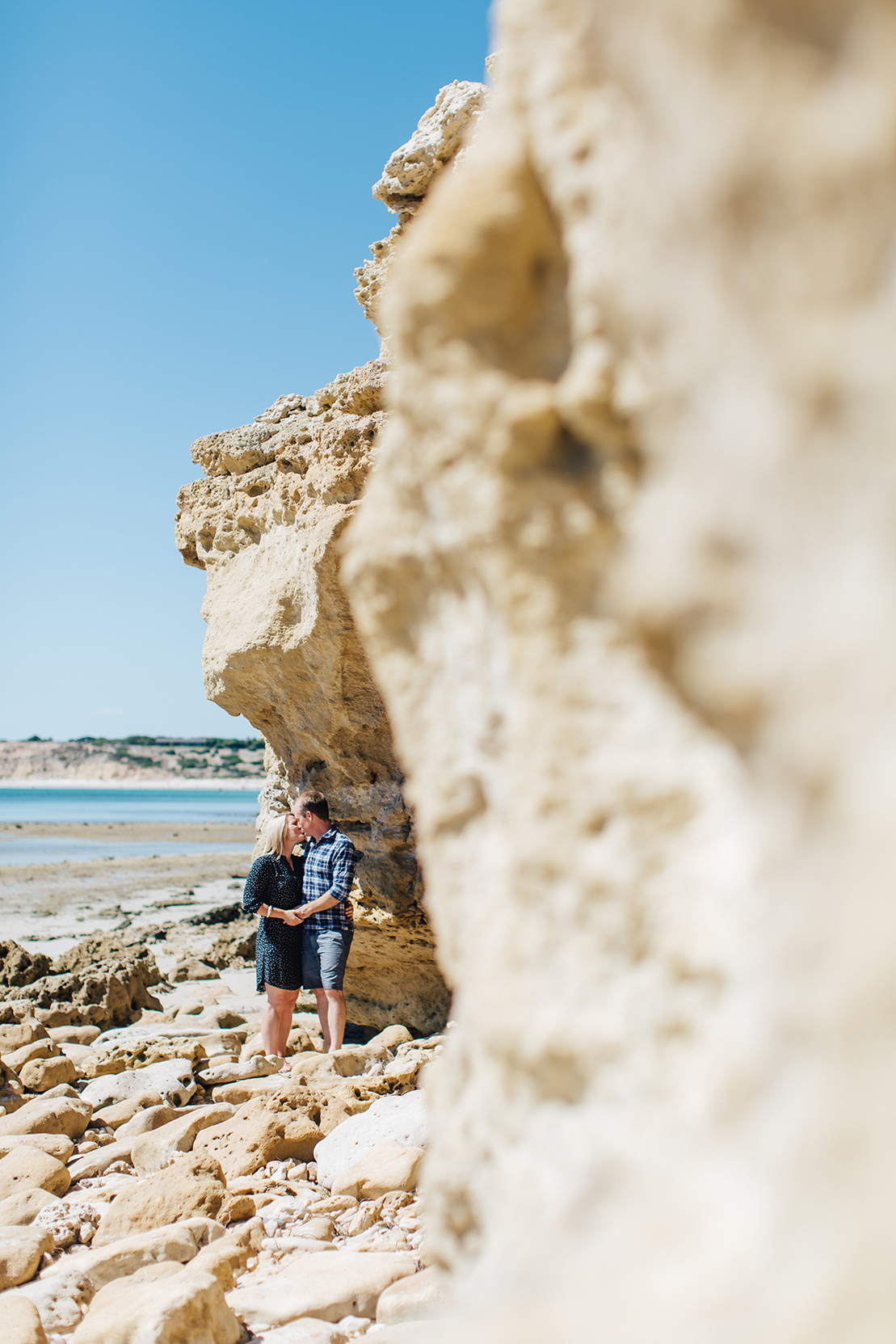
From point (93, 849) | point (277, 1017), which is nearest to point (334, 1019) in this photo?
point (277, 1017)

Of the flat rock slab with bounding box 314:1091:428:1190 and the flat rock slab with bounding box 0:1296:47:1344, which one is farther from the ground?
the flat rock slab with bounding box 0:1296:47:1344

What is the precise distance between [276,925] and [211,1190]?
2.22m

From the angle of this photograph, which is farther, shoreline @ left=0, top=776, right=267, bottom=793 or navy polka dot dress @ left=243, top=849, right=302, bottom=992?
shoreline @ left=0, top=776, right=267, bottom=793

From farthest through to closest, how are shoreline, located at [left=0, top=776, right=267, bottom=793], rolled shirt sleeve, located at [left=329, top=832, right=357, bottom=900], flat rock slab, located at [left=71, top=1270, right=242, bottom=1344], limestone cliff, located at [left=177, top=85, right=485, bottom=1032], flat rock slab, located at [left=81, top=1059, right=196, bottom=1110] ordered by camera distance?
shoreline, located at [left=0, top=776, right=267, bottom=793] → limestone cliff, located at [left=177, top=85, right=485, bottom=1032] → rolled shirt sleeve, located at [left=329, top=832, right=357, bottom=900] → flat rock slab, located at [left=81, top=1059, right=196, bottom=1110] → flat rock slab, located at [left=71, top=1270, right=242, bottom=1344]

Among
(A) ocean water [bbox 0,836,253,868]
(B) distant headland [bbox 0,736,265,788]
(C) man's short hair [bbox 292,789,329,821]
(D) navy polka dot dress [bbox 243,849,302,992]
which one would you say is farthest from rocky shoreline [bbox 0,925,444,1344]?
(B) distant headland [bbox 0,736,265,788]

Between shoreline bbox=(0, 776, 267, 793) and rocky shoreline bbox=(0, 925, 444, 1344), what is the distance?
65.9m

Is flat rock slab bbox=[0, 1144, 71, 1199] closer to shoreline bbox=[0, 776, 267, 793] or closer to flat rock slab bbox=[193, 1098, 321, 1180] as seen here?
flat rock slab bbox=[193, 1098, 321, 1180]

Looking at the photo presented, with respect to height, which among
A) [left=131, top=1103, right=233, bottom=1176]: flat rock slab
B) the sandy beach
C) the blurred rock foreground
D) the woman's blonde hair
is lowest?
the sandy beach

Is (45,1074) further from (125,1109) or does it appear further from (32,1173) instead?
(32,1173)

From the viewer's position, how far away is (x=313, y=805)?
5031 mm

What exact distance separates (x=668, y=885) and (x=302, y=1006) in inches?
255

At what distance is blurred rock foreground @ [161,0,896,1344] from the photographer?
78 centimetres

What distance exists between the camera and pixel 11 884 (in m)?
14.8

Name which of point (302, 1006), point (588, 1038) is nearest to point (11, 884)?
point (302, 1006)
